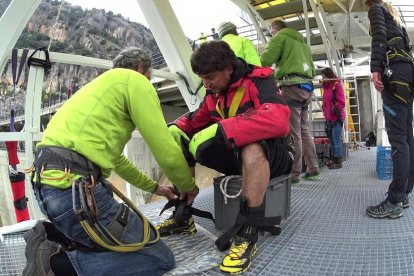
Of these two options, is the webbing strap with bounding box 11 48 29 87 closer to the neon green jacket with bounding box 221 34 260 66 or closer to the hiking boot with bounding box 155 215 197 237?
the hiking boot with bounding box 155 215 197 237

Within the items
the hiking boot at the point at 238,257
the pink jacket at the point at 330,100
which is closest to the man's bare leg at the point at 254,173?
the hiking boot at the point at 238,257

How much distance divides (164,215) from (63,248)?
116 cm

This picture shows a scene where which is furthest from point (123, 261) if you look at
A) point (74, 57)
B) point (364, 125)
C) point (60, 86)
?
point (364, 125)

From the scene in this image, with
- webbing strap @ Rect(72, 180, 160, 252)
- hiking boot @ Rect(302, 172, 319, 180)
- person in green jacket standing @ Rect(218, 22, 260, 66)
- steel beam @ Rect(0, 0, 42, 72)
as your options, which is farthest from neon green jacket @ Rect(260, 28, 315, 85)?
webbing strap @ Rect(72, 180, 160, 252)

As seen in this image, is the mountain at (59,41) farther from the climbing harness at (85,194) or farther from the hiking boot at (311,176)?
the hiking boot at (311,176)

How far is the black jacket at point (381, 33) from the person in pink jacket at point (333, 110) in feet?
9.91

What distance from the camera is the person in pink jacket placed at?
5.61 m

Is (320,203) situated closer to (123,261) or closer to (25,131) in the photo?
(123,261)

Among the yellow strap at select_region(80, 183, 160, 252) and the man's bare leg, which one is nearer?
the yellow strap at select_region(80, 183, 160, 252)

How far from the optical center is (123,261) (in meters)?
1.71

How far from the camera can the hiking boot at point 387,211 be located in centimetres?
261

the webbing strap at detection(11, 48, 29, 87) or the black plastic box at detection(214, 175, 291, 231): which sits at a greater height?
the webbing strap at detection(11, 48, 29, 87)

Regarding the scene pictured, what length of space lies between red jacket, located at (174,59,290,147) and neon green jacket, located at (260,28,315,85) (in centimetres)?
180

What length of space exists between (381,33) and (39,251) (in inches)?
107
